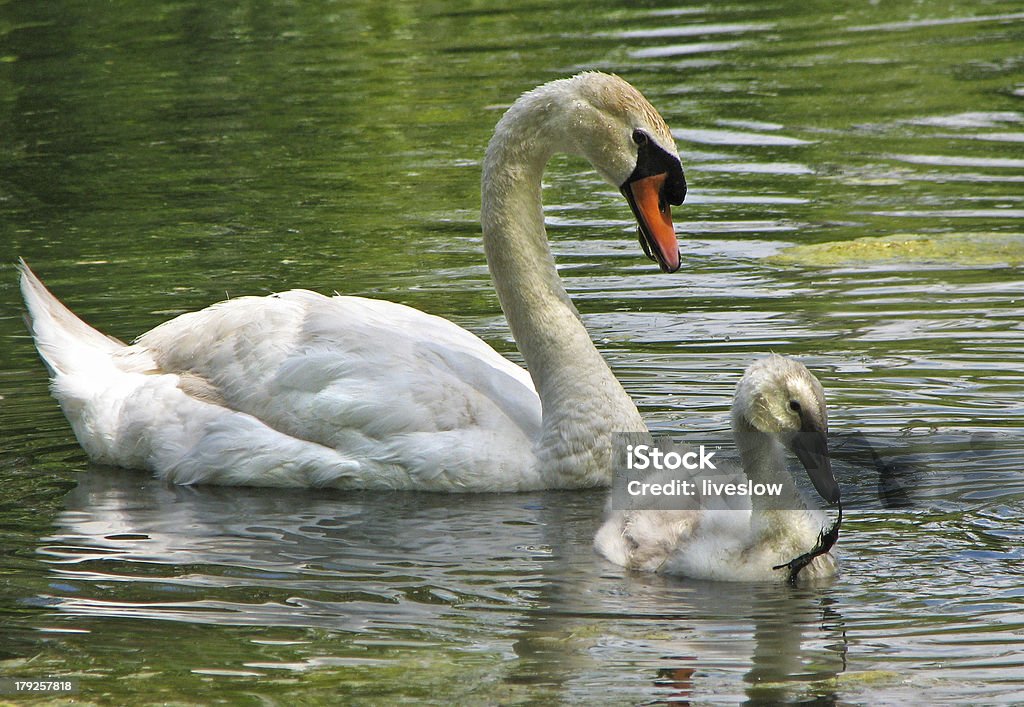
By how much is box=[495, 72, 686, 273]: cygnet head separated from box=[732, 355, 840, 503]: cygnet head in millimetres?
1396

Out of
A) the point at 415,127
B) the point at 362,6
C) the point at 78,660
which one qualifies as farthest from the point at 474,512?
the point at 362,6

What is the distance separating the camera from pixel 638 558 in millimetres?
6934

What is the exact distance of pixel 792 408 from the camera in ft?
22.2

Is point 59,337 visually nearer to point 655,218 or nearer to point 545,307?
point 545,307

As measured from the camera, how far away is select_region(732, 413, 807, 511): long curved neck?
6.80m

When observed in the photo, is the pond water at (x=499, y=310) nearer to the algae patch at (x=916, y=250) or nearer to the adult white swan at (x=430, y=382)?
the algae patch at (x=916, y=250)

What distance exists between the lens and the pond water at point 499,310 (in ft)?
19.7

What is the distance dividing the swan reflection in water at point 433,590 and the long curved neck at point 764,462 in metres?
0.34

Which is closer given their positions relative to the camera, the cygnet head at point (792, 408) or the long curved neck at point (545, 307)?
the cygnet head at point (792, 408)

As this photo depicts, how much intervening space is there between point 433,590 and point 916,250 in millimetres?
6013

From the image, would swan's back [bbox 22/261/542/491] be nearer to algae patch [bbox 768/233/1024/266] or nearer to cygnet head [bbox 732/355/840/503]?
cygnet head [bbox 732/355/840/503]

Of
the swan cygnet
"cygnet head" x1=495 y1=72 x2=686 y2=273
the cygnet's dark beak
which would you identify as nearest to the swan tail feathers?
"cygnet head" x1=495 y1=72 x2=686 y2=273

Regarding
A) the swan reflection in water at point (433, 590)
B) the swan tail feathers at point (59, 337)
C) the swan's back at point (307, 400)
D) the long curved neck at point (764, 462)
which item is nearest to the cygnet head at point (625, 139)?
the swan's back at point (307, 400)

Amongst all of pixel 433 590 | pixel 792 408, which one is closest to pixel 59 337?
pixel 433 590
